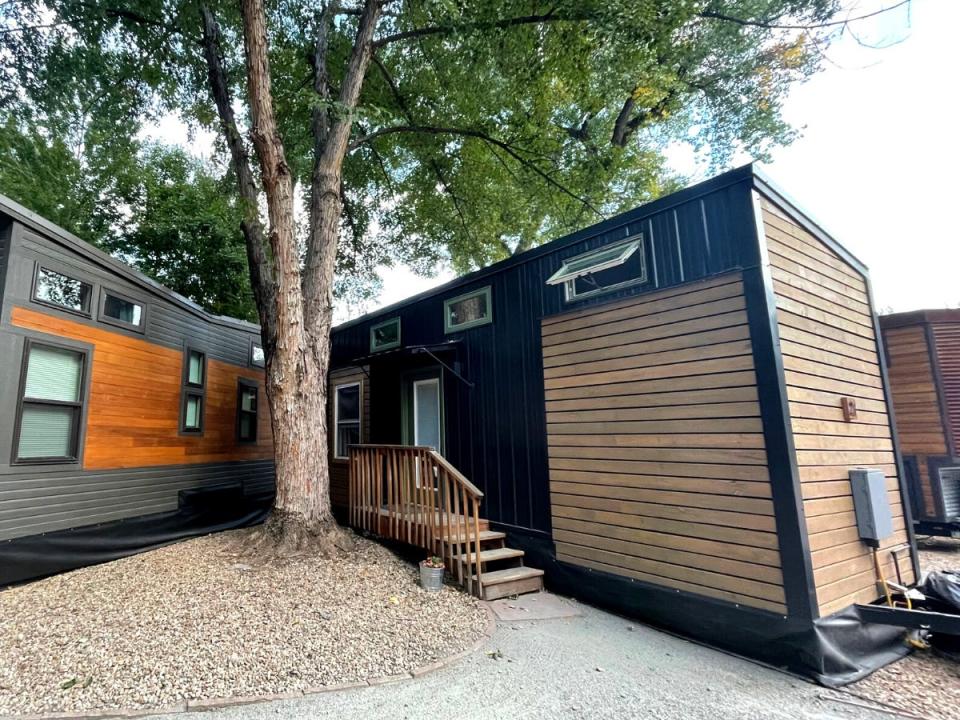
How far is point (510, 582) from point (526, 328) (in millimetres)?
2710

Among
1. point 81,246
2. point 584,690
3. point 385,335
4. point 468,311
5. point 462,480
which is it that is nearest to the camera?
point 584,690

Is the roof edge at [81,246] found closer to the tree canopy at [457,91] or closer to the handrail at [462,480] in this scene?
the tree canopy at [457,91]

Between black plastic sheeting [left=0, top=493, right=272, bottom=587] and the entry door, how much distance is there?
9.67 feet

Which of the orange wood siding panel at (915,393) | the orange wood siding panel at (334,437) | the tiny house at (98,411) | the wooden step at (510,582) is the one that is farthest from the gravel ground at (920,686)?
the tiny house at (98,411)

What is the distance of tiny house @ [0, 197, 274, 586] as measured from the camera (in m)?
4.67

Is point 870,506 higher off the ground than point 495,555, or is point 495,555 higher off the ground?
point 870,506

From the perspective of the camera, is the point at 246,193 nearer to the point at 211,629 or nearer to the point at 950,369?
the point at 211,629

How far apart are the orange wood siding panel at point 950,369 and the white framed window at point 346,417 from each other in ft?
28.4

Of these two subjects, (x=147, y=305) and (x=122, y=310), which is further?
(x=147, y=305)

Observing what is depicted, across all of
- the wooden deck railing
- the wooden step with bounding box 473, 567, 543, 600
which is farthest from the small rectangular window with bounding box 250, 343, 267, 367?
the wooden step with bounding box 473, 567, 543, 600

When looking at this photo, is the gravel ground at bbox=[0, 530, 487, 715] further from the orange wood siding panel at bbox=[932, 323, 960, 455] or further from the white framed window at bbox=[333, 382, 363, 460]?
the orange wood siding panel at bbox=[932, 323, 960, 455]

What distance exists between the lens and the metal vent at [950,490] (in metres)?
6.30

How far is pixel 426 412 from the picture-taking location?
6.89 m

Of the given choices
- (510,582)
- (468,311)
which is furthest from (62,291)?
(510,582)
